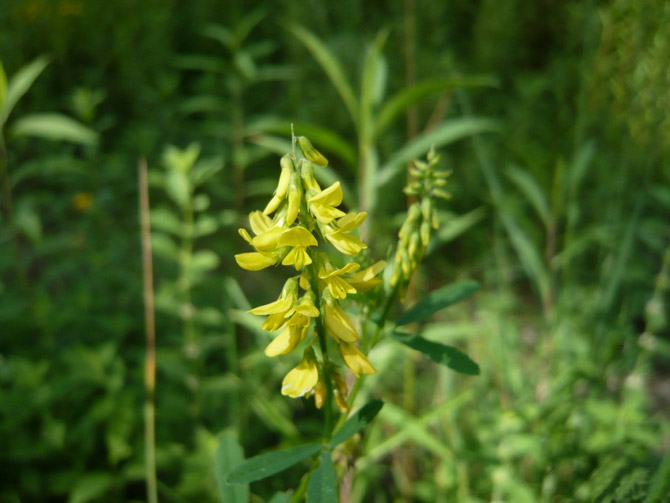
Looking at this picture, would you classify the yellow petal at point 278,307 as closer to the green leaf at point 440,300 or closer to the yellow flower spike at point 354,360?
the yellow flower spike at point 354,360

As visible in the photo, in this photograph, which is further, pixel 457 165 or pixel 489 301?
pixel 457 165

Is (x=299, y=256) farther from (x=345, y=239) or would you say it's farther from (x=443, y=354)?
(x=443, y=354)

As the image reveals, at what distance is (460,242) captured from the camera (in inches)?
121

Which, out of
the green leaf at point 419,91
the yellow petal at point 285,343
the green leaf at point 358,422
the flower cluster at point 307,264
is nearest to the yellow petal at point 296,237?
the flower cluster at point 307,264

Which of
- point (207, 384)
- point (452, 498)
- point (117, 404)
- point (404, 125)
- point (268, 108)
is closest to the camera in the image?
point (452, 498)

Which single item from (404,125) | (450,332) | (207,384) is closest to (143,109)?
(404,125)

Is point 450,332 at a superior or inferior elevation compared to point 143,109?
inferior

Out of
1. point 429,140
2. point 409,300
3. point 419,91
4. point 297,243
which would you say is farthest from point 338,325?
point 409,300

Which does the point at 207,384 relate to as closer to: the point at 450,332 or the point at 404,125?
the point at 450,332

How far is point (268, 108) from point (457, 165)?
1.36 m

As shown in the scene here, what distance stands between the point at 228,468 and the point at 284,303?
1.01ft

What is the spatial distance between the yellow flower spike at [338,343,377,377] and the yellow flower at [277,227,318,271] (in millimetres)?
111

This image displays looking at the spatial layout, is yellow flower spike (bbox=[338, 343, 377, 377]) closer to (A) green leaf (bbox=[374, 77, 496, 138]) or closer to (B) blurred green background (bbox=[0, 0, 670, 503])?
(B) blurred green background (bbox=[0, 0, 670, 503])

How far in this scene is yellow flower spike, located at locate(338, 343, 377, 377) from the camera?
64cm
